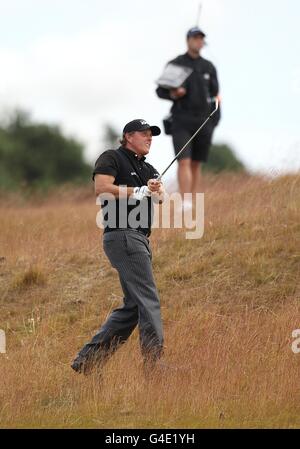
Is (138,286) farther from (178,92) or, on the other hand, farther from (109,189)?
(178,92)

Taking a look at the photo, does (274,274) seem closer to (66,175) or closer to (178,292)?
(178,292)

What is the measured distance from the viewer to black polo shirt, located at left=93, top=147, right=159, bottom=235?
897 cm

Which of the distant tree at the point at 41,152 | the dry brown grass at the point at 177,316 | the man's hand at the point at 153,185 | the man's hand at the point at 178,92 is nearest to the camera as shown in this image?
the dry brown grass at the point at 177,316

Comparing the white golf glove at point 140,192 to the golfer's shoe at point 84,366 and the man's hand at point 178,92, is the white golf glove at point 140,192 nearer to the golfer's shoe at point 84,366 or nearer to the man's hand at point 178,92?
the golfer's shoe at point 84,366

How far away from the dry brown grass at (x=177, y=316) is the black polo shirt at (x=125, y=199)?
3.91ft

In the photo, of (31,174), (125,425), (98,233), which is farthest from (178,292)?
(31,174)

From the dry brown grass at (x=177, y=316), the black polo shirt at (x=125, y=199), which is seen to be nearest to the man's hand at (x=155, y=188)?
the black polo shirt at (x=125, y=199)

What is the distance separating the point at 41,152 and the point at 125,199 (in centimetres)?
5263

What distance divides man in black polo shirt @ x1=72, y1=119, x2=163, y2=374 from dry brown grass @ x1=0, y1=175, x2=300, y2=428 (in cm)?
22

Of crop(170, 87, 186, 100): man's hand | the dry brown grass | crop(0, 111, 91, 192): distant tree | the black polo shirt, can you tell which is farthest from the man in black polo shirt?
crop(0, 111, 91, 192): distant tree

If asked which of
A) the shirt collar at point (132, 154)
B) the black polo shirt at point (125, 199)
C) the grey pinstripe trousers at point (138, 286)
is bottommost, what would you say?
the grey pinstripe trousers at point (138, 286)

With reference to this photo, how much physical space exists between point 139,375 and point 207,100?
590cm

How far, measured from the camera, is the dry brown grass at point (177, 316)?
28.2ft

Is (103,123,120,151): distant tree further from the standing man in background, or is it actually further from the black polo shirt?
the black polo shirt
